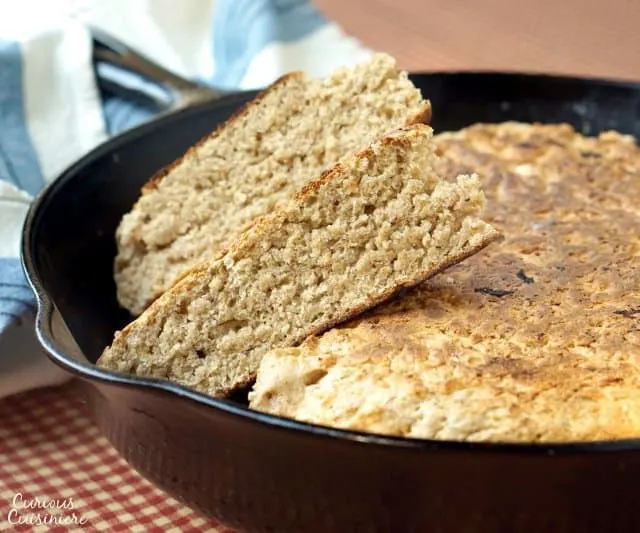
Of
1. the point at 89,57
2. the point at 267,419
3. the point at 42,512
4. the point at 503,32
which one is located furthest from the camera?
the point at 503,32

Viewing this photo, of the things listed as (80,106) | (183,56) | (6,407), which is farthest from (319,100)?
(183,56)

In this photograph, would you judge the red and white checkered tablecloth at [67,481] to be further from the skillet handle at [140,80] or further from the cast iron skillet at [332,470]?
the skillet handle at [140,80]

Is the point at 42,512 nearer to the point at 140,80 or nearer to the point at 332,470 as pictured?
the point at 332,470

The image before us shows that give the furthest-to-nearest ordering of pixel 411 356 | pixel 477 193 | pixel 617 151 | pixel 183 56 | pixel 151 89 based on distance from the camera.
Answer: pixel 183 56 → pixel 151 89 → pixel 617 151 → pixel 477 193 → pixel 411 356

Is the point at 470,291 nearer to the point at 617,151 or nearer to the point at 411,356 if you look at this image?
the point at 411,356

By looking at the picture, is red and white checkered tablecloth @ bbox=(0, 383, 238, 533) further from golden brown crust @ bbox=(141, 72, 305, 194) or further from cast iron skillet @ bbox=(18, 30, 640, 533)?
golden brown crust @ bbox=(141, 72, 305, 194)

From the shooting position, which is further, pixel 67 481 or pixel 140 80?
pixel 140 80

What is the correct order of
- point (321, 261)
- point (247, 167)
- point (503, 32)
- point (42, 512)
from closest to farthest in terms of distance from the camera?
point (321, 261), point (42, 512), point (247, 167), point (503, 32)

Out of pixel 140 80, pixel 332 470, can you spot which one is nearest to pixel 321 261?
pixel 332 470
